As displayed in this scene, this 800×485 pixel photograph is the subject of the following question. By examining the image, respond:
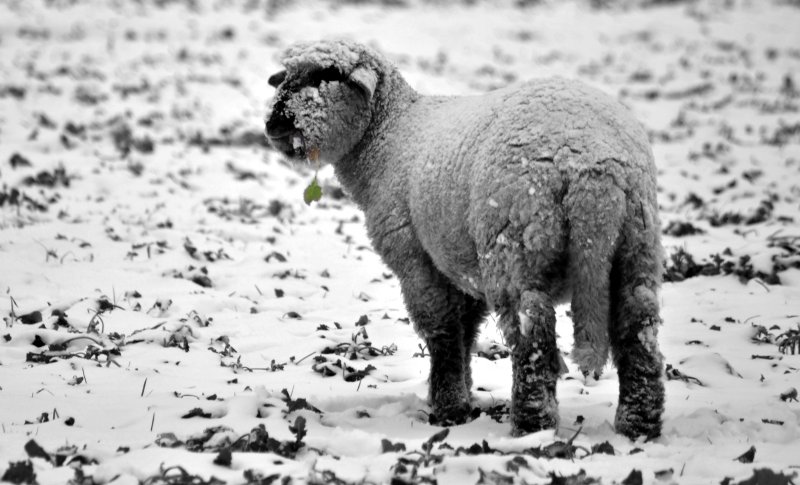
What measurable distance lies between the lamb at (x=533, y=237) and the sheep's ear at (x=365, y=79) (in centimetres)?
21

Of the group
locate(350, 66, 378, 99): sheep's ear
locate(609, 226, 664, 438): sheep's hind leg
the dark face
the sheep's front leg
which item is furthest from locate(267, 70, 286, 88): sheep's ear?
locate(609, 226, 664, 438): sheep's hind leg

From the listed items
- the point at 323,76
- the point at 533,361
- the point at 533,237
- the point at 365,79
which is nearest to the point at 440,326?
the point at 533,361

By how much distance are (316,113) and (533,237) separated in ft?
5.92

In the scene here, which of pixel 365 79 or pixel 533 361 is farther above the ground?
pixel 365 79

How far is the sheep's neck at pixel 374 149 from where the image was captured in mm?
5125

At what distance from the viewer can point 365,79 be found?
496 centimetres

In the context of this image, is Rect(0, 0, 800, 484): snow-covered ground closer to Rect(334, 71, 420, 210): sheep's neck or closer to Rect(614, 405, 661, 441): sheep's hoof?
Rect(614, 405, 661, 441): sheep's hoof

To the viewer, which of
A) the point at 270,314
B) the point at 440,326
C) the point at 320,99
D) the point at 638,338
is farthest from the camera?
the point at 270,314

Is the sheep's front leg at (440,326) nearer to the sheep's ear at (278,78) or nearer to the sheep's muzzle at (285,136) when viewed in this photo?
the sheep's muzzle at (285,136)

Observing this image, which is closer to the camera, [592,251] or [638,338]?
[592,251]

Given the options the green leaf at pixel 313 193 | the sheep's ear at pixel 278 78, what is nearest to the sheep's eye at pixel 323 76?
the sheep's ear at pixel 278 78

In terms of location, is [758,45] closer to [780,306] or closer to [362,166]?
[780,306]

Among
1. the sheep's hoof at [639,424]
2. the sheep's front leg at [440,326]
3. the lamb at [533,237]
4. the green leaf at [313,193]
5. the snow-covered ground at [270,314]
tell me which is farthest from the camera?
the green leaf at [313,193]

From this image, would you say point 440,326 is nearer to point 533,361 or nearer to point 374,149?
point 533,361
